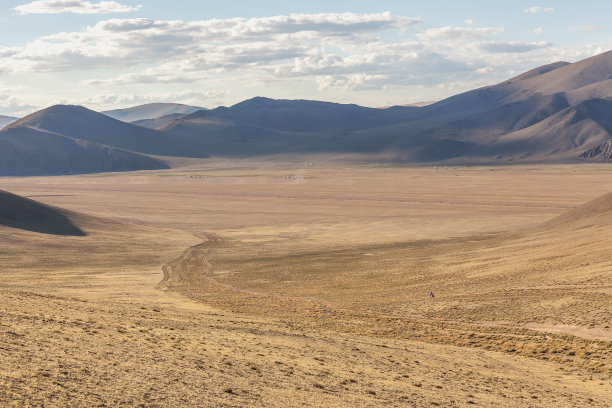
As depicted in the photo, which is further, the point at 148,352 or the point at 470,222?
the point at 470,222

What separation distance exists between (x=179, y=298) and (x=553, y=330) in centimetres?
2241

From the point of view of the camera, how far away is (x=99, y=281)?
161 ft

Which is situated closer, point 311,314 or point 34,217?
point 311,314

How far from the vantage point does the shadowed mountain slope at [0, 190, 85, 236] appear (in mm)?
78312

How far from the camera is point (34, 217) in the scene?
83125 millimetres

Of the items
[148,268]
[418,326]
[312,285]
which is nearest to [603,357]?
[418,326]

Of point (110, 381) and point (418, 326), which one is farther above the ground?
point (110, 381)

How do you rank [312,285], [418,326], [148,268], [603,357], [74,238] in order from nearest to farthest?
[603,357] < [418,326] < [312,285] < [148,268] < [74,238]

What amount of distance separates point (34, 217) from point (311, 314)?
57.8 metres

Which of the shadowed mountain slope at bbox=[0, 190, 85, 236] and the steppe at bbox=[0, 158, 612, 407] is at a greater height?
the shadowed mountain slope at bbox=[0, 190, 85, 236]

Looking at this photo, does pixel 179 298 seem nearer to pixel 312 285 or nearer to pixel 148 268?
pixel 312 285

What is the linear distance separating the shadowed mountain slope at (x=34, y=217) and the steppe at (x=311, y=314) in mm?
2048

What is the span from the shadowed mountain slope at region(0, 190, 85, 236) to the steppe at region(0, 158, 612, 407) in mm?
2048

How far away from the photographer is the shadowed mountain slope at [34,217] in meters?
78.3
